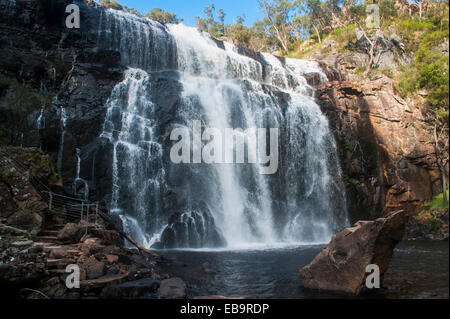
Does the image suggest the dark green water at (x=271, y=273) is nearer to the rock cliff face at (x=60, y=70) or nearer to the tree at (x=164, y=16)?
the rock cliff face at (x=60, y=70)

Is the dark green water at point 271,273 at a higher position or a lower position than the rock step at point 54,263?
lower

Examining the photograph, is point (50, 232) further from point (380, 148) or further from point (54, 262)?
point (380, 148)

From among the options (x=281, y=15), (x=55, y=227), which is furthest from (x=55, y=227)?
(x=281, y=15)

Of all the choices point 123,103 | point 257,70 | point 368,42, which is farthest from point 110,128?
point 368,42

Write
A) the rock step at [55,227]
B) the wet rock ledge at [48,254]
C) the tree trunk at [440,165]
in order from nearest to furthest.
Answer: the wet rock ledge at [48,254] < the rock step at [55,227] < the tree trunk at [440,165]

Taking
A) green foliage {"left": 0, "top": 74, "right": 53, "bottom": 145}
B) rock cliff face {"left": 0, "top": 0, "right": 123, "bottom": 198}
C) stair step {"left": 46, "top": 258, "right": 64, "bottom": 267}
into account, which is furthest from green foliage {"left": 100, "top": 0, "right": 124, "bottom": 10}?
stair step {"left": 46, "top": 258, "right": 64, "bottom": 267}

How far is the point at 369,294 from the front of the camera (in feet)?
20.8

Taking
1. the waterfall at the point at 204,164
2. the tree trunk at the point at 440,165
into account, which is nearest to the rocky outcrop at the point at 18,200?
the waterfall at the point at 204,164

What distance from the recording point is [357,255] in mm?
6594

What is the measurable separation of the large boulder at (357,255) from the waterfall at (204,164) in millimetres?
7270

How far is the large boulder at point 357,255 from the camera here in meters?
6.45

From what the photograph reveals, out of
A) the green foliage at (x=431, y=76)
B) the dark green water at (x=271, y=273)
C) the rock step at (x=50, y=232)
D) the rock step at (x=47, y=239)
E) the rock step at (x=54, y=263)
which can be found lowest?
the dark green water at (x=271, y=273)

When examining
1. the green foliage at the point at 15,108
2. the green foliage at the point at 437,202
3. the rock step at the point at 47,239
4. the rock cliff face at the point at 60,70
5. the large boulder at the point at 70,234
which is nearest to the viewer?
the rock step at the point at 47,239
